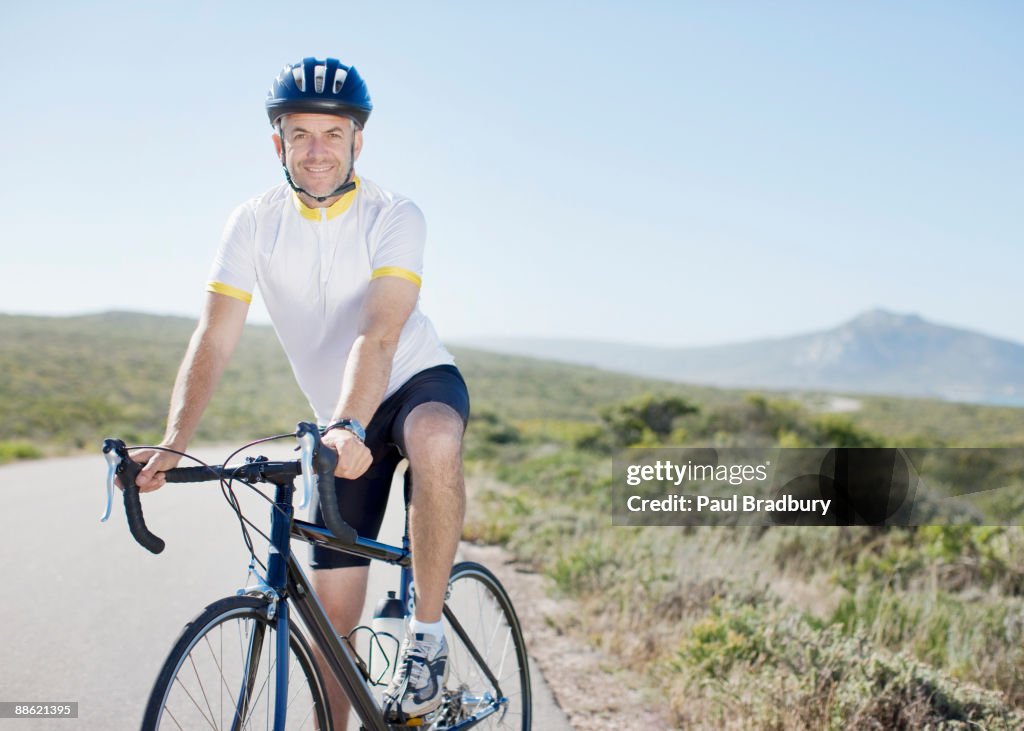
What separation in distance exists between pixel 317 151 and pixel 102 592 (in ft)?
14.6

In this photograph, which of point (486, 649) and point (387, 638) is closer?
point (387, 638)

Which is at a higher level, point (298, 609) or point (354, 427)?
point (354, 427)

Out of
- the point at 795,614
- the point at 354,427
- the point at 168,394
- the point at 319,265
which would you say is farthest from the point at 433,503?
the point at 168,394

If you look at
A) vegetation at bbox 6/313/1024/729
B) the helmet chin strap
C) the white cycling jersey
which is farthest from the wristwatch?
vegetation at bbox 6/313/1024/729

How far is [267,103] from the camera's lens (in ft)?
9.55

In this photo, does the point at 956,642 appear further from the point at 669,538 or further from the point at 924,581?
the point at 669,538

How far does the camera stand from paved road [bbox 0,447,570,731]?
4211mm

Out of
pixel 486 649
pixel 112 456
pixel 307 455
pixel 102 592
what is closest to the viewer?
pixel 307 455

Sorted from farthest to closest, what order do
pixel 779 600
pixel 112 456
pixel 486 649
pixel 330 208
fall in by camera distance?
pixel 779 600 < pixel 486 649 < pixel 330 208 < pixel 112 456

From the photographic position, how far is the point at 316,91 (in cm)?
282

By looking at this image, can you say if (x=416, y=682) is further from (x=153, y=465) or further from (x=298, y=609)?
(x=153, y=465)

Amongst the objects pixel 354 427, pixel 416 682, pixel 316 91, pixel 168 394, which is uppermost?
pixel 316 91

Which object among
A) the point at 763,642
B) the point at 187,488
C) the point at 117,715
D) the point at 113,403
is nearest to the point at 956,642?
the point at 763,642

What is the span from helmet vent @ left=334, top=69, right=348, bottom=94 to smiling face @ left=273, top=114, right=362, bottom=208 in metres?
0.09
